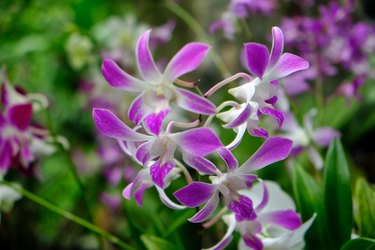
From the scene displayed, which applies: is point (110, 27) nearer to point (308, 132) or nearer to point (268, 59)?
point (308, 132)

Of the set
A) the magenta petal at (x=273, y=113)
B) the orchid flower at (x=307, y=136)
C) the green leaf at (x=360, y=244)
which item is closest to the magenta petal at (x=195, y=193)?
the magenta petal at (x=273, y=113)

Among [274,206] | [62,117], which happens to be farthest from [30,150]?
[62,117]

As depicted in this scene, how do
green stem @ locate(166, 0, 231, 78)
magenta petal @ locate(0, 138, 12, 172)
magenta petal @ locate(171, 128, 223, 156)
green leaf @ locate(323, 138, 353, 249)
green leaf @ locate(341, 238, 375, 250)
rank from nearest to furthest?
magenta petal @ locate(171, 128, 223, 156) < green leaf @ locate(341, 238, 375, 250) < green leaf @ locate(323, 138, 353, 249) < magenta petal @ locate(0, 138, 12, 172) < green stem @ locate(166, 0, 231, 78)

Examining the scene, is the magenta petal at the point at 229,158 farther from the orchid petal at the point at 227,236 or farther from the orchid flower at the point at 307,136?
the orchid flower at the point at 307,136

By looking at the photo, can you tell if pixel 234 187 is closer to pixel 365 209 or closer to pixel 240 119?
pixel 240 119

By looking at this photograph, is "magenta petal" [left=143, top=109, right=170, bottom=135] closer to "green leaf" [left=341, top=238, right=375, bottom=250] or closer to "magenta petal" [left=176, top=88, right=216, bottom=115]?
"magenta petal" [left=176, top=88, right=216, bottom=115]

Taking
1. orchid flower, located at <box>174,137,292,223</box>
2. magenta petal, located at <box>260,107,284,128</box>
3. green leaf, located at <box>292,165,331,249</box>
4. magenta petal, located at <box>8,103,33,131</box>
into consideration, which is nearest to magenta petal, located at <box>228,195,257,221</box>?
orchid flower, located at <box>174,137,292,223</box>

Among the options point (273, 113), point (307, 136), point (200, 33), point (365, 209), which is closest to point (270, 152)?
point (273, 113)
